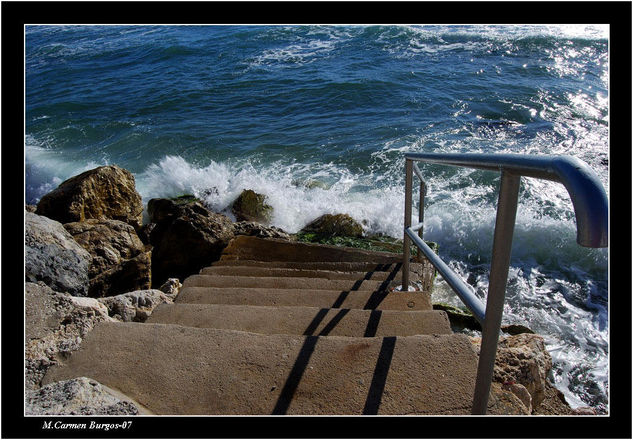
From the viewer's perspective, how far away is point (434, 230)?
7.86 metres

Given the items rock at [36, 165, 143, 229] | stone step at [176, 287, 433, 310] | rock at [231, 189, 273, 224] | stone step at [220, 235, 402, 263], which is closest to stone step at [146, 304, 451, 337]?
stone step at [176, 287, 433, 310]

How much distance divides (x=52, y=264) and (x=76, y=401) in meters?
2.26

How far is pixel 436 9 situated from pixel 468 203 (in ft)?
20.7

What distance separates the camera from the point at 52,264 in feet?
11.2

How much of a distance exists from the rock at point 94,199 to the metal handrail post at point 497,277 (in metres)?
5.89

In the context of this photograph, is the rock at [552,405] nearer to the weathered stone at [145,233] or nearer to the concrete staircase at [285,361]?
the concrete staircase at [285,361]

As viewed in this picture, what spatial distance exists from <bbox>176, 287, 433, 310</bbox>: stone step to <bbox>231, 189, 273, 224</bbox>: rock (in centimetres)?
524

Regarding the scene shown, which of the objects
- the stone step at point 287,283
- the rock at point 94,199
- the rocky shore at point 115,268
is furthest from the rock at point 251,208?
the stone step at point 287,283

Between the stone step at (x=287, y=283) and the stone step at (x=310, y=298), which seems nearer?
the stone step at (x=310, y=298)

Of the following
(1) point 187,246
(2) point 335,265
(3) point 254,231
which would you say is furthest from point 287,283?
(3) point 254,231

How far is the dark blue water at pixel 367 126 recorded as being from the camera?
6.46 metres

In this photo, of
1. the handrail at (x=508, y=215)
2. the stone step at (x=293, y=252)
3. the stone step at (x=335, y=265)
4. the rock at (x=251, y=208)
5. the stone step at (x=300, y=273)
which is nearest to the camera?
the handrail at (x=508, y=215)

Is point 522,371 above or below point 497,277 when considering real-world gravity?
below

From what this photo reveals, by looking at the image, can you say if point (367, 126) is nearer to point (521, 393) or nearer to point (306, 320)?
point (306, 320)
